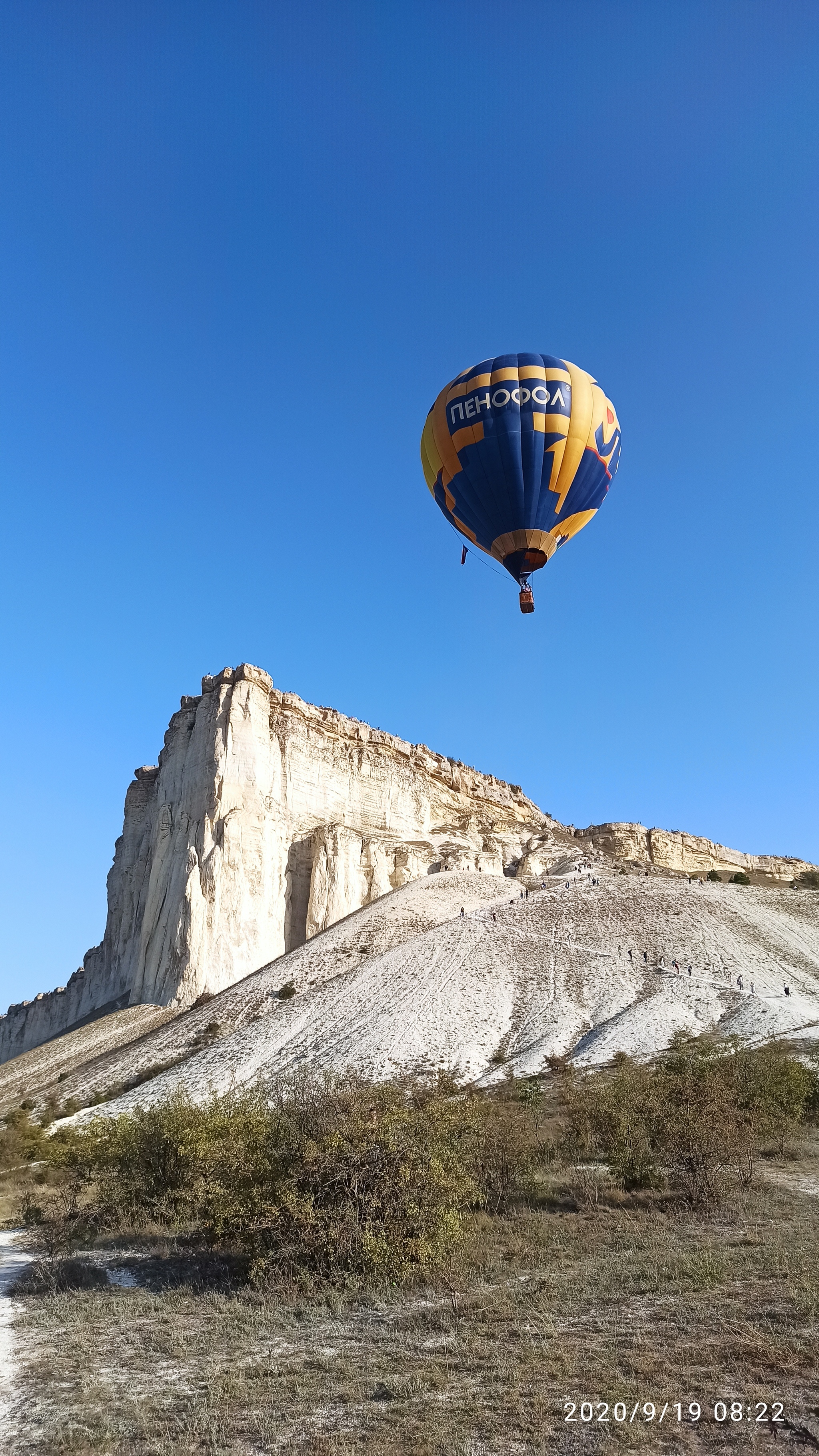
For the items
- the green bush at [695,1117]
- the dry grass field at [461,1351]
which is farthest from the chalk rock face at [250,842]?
the dry grass field at [461,1351]

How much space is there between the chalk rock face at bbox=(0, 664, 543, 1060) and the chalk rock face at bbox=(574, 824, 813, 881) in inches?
547

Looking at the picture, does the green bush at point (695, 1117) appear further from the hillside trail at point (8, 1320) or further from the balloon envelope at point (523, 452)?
the balloon envelope at point (523, 452)

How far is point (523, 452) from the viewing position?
21.3 meters

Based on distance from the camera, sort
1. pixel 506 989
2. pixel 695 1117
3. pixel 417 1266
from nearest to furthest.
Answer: pixel 417 1266, pixel 695 1117, pixel 506 989

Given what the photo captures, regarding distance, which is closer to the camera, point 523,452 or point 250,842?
point 523,452

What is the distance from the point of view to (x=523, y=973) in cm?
3938

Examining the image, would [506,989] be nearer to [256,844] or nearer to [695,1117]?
[695,1117]

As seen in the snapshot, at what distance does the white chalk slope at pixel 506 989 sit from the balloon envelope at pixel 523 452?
1811cm

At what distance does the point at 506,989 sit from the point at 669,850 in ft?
196

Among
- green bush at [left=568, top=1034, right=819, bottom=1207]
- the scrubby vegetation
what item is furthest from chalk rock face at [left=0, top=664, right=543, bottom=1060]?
green bush at [left=568, top=1034, right=819, bottom=1207]

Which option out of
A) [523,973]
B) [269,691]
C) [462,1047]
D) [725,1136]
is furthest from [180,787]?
[725,1136]
